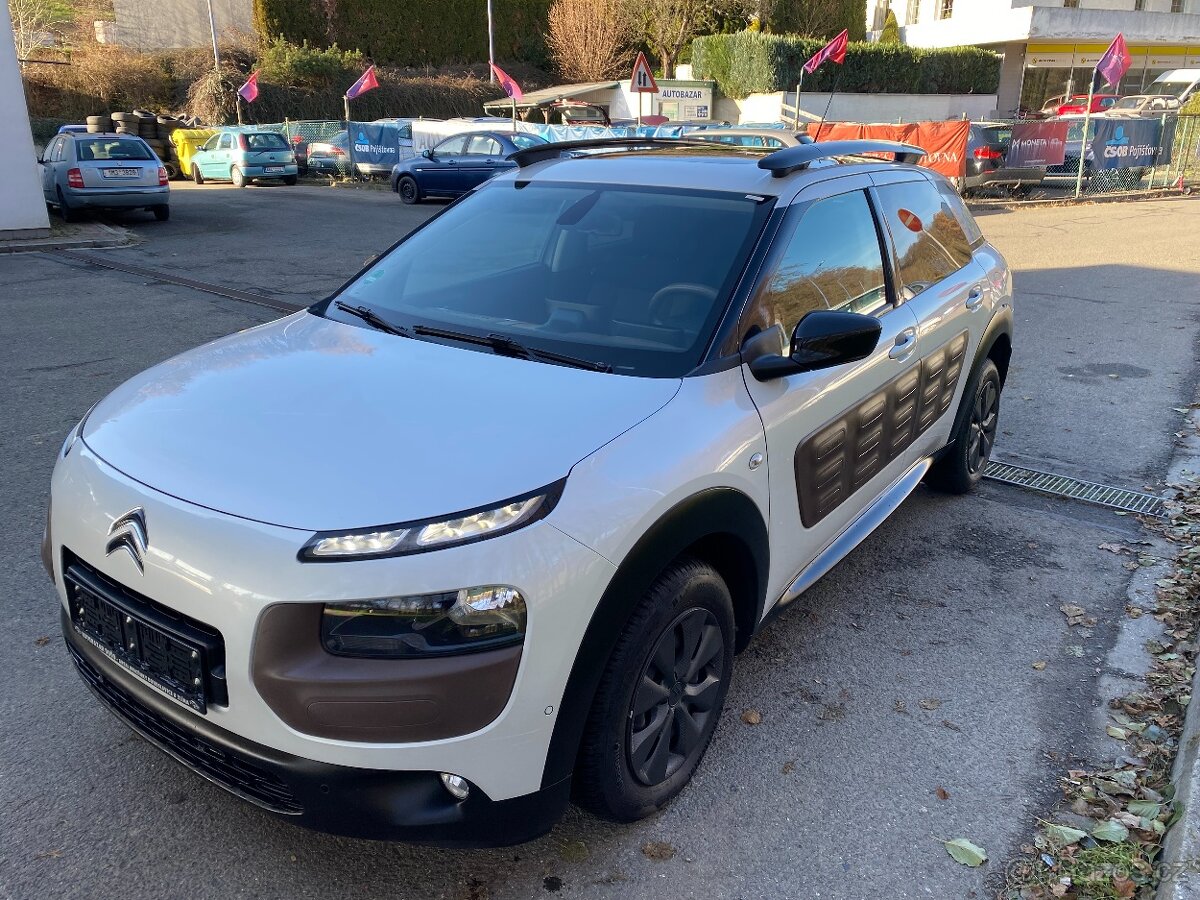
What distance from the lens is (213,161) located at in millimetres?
25016

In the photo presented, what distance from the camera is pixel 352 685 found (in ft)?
6.55

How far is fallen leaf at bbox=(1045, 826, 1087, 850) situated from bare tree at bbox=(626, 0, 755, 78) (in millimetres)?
40394

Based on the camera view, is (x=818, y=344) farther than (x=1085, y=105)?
No

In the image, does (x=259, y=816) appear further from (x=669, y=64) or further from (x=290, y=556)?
(x=669, y=64)

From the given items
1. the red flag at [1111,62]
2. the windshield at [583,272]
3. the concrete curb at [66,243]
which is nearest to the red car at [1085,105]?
the red flag at [1111,62]

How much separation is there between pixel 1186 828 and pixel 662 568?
1.60 meters

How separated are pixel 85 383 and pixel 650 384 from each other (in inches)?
214

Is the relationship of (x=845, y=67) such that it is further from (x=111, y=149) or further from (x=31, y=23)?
(x=31, y=23)

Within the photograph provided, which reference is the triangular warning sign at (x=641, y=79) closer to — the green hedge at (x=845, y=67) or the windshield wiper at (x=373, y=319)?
the green hedge at (x=845, y=67)

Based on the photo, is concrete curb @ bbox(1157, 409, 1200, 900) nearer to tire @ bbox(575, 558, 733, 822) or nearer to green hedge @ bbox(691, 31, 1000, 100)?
tire @ bbox(575, 558, 733, 822)

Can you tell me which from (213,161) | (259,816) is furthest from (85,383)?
(213,161)

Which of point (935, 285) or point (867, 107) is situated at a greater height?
point (867, 107)

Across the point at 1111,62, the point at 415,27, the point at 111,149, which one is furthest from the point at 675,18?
the point at 111,149

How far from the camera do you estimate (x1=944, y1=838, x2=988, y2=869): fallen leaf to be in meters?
2.61
